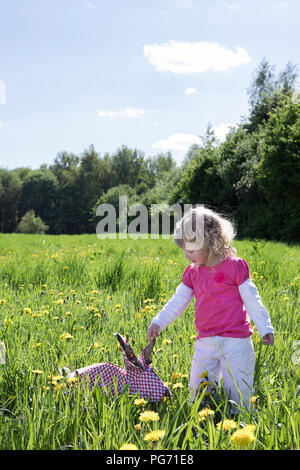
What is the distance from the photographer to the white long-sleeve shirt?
6.62 ft

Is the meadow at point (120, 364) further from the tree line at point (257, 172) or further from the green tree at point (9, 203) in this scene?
the green tree at point (9, 203)

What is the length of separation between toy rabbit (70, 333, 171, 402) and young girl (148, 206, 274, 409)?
0.19 meters

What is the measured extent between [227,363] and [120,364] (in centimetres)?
68

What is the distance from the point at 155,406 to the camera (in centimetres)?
193

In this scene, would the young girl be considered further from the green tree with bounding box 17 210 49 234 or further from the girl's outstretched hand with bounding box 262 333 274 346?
the green tree with bounding box 17 210 49 234

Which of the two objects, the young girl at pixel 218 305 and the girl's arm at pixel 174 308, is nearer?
the young girl at pixel 218 305

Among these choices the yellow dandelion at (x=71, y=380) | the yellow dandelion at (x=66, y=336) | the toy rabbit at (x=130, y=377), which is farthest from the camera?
the yellow dandelion at (x=66, y=336)

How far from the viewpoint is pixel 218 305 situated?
215cm

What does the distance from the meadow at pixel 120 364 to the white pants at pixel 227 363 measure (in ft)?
0.28

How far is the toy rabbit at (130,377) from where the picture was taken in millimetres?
1919

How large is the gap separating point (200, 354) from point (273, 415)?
0.59 m

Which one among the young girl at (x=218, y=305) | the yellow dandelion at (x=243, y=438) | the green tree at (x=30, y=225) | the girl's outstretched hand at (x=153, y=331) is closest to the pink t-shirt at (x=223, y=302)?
the young girl at (x=218, y=305)
